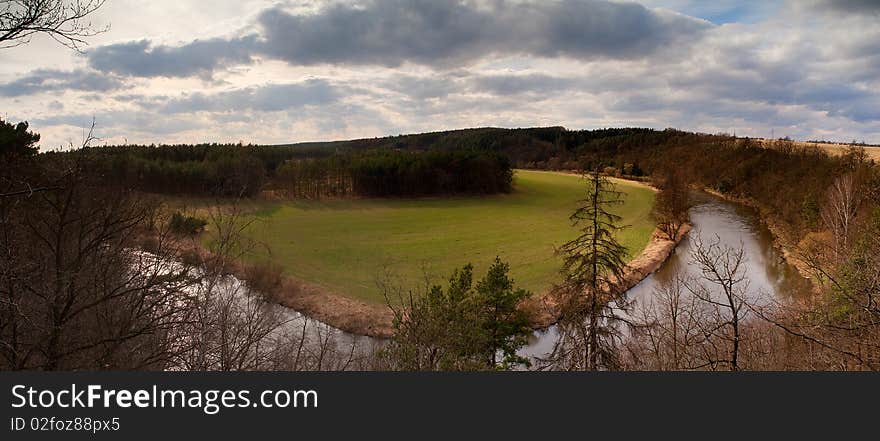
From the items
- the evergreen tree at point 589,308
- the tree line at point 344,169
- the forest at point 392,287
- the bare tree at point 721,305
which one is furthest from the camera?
the tree line at point 344,169

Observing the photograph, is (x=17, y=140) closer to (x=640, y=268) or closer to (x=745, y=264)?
(x=640, y=268)

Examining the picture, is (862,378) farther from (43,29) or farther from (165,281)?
(165,281)

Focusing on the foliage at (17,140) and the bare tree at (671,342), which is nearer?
the bare tree at (671,342)

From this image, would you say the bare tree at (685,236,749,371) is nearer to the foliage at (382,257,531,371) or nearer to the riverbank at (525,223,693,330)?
the foliage at (382,257,531,371)

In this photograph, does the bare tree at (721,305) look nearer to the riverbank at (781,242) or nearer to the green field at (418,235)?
the riverbank at (781,242)

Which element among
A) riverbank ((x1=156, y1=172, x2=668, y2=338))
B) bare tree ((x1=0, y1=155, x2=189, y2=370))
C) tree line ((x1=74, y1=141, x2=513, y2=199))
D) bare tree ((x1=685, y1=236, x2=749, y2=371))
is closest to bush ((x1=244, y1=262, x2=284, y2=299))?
riverbank ((x1=156, y1=172, x2=668, y2=338))

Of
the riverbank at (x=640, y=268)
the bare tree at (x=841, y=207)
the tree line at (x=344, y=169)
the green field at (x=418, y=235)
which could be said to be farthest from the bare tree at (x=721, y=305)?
the tree line at (x=344, y=169)

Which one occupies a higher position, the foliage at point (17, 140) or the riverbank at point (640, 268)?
the foliage at point (17, 140)
